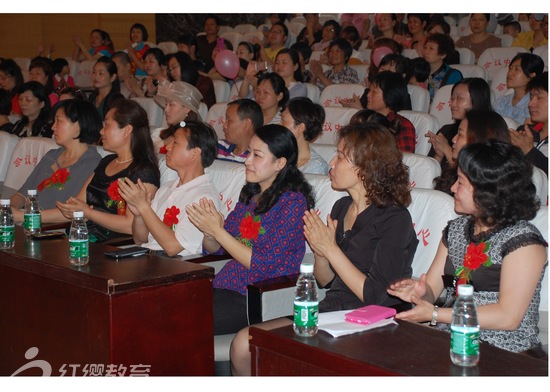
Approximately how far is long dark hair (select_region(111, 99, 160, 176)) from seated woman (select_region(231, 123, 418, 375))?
126cm

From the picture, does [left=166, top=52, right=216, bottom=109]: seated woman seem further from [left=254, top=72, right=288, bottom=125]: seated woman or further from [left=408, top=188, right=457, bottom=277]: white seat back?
[left=408, top=188, right=457, bottom=277]: white seat back

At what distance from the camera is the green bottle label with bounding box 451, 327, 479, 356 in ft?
5.48

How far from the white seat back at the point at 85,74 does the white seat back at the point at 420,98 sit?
13.4 ft

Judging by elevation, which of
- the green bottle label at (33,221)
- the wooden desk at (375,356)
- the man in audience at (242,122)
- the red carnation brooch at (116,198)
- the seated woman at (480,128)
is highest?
the man in audience at (242,122)

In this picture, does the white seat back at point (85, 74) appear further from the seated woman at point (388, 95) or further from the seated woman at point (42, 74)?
the seated woman at point (388, 95)

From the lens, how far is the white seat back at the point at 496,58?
617 centimetres

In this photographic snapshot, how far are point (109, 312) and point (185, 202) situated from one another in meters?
0.98

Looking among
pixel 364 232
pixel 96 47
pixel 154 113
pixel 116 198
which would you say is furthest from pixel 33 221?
pixel 96 47

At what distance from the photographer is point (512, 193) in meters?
2.08

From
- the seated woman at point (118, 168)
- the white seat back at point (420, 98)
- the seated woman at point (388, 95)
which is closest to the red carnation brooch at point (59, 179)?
the seated woman at point (118, 168)

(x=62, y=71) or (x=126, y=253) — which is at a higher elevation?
(x=62, y=71)

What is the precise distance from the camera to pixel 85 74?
26.7 ft

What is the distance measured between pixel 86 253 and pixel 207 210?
1.41 feet

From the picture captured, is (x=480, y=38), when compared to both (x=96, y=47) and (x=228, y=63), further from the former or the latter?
(x=96, y=47)
